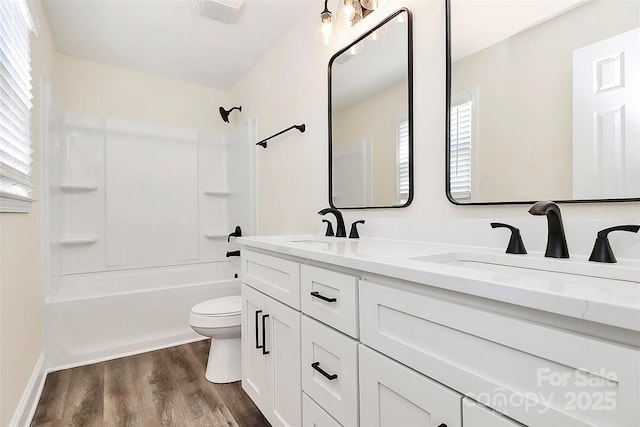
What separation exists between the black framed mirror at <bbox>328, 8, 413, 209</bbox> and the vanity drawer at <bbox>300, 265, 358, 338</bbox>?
0.58 m

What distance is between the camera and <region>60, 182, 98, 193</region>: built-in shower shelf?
8.84 feet

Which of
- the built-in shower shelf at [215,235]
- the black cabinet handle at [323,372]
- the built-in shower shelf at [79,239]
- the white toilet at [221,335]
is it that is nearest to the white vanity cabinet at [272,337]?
the black cabinet handle at [323,372]

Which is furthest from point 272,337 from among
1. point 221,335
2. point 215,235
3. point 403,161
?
point 215,235

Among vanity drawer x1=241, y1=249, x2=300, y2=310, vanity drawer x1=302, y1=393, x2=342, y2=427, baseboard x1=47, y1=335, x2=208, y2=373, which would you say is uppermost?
vanity drawer x1=241, y1=249, x2=300, y2=310

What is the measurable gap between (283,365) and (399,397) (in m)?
0.64

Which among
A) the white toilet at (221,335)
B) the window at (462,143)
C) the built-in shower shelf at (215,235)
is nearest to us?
the window at (462,143)

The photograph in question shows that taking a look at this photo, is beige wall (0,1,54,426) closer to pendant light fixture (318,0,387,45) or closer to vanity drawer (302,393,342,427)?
vanity drawer (302,393,342,427)

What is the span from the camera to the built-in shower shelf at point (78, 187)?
Answer: 2.69m

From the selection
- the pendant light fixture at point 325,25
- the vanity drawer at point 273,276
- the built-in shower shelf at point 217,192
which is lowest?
the vanity drawer at point 273,276

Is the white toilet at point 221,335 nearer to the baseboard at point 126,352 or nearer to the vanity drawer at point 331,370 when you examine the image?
the baseboard at point 126,352

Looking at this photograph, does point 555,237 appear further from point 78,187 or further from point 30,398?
point 78,187

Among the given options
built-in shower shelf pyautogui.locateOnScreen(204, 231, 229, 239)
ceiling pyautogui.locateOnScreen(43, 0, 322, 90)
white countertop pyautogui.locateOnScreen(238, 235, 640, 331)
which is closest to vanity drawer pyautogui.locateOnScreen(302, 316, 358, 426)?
white countertop pyautogui.locateOnScreen(238, 235, 640, 331)

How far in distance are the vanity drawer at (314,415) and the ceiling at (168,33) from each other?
2088 mm

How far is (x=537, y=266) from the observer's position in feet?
3.00
